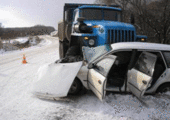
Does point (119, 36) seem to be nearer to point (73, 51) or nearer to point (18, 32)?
point (73, 51)

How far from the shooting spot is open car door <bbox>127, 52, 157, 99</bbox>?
3.53 metres

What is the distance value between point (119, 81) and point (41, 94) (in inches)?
86.4

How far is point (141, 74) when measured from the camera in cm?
370

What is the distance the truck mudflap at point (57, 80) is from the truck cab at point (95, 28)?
239 cm

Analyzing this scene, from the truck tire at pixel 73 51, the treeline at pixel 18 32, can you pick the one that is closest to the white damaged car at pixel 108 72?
the truck tire at pixel 73 51

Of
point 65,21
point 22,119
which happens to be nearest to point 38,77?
point 22,119

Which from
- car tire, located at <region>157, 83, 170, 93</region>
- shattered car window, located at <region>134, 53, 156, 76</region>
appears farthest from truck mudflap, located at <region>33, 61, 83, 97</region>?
car tire, located at <region>157, 83, 170, 93</region>

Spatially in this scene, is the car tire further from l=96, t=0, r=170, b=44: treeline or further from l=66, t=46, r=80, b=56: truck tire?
l=96, t=0, r=170, b=44: treeline

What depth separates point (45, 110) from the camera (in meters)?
3.87

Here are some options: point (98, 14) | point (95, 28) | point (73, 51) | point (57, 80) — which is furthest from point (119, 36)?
point (57, 80)

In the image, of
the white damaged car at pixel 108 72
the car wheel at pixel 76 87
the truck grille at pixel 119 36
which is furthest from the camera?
the truck grille at pixel 119 36

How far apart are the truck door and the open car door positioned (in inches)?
25.8

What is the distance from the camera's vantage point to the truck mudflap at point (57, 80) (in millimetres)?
4184

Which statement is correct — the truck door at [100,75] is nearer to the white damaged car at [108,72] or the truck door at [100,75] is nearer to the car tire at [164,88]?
the white damaged car at [108,72]
